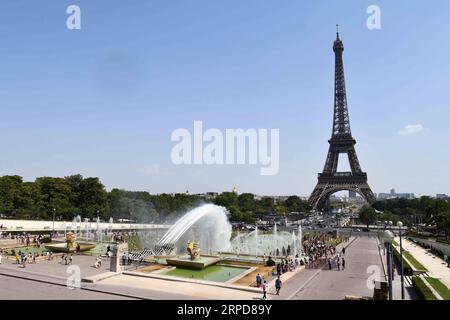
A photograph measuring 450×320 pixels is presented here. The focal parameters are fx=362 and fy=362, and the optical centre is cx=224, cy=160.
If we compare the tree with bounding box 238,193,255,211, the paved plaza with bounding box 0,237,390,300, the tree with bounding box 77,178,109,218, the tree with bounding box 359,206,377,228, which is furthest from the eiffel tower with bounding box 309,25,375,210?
the paved plaza with bounding box 0,237,390,300

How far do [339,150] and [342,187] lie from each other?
12.2 m

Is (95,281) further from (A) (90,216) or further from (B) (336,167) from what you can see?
(B) (336,167)

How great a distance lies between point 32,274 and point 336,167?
10299 centimetres

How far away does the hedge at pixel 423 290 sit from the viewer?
19.0 m

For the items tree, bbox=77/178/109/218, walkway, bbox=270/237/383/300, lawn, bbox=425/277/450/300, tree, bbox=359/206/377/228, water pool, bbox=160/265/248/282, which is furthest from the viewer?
tree, bbox=359/206/377/228

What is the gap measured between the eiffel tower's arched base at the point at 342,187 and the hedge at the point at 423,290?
87.2 meters

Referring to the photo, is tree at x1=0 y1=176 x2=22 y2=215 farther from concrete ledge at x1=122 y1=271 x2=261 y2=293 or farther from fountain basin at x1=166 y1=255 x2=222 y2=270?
concrete ledge at x1=122 y1=271 x2=261 y2=293

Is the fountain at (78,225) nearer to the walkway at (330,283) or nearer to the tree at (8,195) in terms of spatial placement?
the tree at (8,195)

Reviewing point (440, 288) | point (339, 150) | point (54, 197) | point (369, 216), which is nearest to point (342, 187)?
point (339, 150)

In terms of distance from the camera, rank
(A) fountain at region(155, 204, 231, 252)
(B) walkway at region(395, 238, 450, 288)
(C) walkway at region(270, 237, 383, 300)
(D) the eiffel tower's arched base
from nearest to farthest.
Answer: (C) walkway at region(270, 237, 383, 300), (B) walkway at region(395, 238, 450, 288), (A) fountain at region(155, 204, 231, 252), (D) the eiffel tower's arched base

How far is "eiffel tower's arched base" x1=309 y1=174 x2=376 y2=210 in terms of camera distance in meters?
107

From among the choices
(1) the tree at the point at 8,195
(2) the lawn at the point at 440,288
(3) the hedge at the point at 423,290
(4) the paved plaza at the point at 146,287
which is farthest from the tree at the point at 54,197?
(2) the lawn at the point at 440,288

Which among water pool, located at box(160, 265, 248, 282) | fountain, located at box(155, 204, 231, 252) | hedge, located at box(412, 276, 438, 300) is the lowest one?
water pool, located at box(160, 265, 248, 282)

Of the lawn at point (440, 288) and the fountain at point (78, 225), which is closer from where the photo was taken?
the lawn at point (440, 288)
